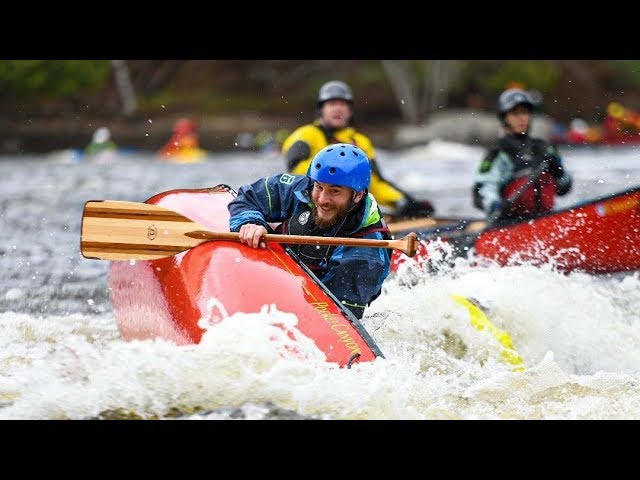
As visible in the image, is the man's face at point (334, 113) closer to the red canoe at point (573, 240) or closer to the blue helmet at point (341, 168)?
the red canoe at point (573, 240)

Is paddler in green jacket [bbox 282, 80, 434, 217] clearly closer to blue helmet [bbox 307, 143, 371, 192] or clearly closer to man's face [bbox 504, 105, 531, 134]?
man's face [bbox 504, 105, 531, 134]

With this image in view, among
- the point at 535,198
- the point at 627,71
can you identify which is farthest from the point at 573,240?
the point at 627,71

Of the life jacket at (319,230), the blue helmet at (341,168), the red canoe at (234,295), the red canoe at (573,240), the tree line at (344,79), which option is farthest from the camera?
the tree line at (344,79)

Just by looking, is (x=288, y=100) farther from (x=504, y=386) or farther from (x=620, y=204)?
(x=504, y=386)

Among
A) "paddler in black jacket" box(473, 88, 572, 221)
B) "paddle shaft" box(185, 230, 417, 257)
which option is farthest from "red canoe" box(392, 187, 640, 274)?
"paddle shaft" box(185, 230, 417, 257)

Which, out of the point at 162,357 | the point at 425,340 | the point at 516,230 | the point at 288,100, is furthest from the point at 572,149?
the point at 162,357

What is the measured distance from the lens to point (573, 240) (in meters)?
8.20

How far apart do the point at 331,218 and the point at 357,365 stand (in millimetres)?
936

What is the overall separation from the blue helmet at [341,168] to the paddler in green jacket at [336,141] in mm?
3108

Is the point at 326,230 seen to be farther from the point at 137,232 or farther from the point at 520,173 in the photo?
the point at 520,173

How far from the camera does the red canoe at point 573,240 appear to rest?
26.4 ft

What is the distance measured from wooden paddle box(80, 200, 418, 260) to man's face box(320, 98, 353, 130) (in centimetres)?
333

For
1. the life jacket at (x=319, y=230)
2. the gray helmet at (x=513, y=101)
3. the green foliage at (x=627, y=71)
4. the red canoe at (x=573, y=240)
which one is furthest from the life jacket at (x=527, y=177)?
the green foliage at (x=627, y=71)

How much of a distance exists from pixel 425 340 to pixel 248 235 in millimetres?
1450
